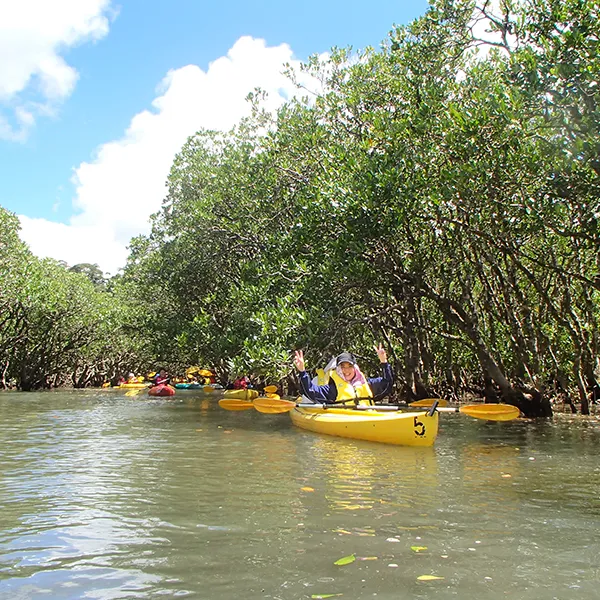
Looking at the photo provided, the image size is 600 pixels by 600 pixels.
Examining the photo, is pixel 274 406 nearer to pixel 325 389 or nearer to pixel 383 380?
pixel 325 389

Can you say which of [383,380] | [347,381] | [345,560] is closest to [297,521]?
[345,560]

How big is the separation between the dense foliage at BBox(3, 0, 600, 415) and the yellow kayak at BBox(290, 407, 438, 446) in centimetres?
179

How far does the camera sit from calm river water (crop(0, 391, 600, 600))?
3838mm

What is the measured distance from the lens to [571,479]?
7.50 metres

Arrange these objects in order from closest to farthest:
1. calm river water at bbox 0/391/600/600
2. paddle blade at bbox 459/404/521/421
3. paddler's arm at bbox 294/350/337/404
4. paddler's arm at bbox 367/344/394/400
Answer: calm river water at bbox 0/391/600/600 < paddler's arm at bbox 367/344/394/400 < paddler's arm at bbox 294/350/337/404 < paddle blade at bbox 459/404/521/421

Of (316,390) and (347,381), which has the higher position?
(347,381)

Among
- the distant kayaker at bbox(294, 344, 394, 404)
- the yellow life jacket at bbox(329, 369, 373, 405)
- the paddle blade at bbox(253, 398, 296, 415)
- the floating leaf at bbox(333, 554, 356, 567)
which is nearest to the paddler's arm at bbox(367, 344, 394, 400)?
the distant kayaker at bbox(294, 344, 394, 404)

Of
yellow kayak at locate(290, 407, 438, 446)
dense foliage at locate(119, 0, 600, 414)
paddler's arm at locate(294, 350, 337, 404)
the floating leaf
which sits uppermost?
dense foliage at locate(119, 0, 600, 414)

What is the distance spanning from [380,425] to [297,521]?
5.16m

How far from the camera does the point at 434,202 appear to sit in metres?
11.6

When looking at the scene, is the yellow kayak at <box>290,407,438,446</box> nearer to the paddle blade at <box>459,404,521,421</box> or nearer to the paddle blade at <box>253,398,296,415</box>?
the paddle blade at <box>459,404,521,421</box>

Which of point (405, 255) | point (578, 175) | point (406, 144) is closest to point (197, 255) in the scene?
point (405, 255)

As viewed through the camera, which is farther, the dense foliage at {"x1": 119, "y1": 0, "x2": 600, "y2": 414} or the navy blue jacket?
the navy blue jacket

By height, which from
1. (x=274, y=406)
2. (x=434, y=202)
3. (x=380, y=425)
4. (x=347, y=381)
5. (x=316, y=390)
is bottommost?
(x=380, y=425)
